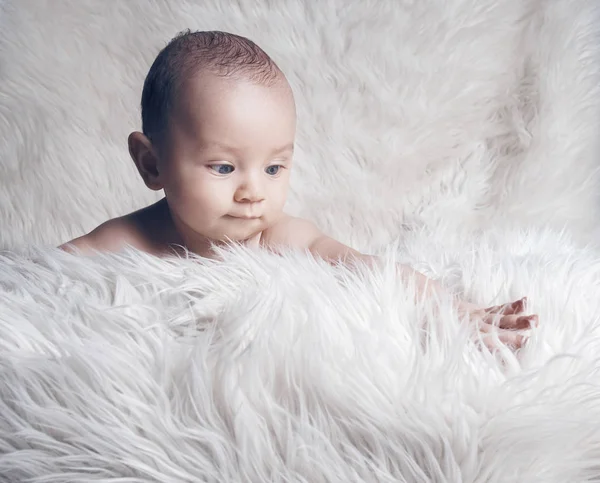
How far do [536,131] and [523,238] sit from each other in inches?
12.8

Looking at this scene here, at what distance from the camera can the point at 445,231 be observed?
1141 millimetres

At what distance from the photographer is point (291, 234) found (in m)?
0.89

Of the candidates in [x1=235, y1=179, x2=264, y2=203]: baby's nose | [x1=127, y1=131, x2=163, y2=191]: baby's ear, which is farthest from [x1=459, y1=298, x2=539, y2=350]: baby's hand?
[x1=127, y1=131, x2=163, y2=191]: baby's ear

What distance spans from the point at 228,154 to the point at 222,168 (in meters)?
0.02

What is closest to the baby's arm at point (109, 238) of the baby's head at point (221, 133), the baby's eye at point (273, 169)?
the baby's head at point (221, 133)

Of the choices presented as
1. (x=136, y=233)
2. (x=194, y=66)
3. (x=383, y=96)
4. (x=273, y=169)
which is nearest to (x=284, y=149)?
(x=273, y=169)

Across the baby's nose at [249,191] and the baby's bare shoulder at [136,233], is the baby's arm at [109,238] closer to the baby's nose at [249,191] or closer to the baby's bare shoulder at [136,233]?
the baby's bare shoulder at [136,233]

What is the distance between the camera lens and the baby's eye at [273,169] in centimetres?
77

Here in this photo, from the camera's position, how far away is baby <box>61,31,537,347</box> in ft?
2.39

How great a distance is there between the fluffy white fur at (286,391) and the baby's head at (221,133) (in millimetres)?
184

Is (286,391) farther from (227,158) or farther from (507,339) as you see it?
(227,158)

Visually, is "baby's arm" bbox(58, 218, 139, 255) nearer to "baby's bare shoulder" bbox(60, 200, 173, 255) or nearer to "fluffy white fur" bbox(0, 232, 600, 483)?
"baby's bare shoulder" bbox(60, 200, 173, 255)

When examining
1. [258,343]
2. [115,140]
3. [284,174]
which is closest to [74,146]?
[115,140]

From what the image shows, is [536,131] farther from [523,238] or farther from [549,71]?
[523,238]
